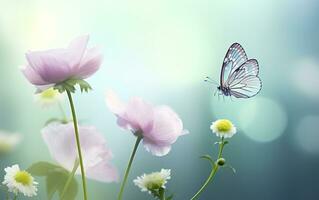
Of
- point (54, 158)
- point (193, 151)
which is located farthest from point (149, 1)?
point (54, 158)

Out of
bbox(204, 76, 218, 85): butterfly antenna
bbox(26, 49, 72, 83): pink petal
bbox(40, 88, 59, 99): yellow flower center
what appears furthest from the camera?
bbox(204, 76, 218, 85): butterfly antenna

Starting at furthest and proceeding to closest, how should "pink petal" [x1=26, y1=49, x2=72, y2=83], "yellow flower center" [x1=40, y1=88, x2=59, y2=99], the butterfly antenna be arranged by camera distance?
the butterfly antenna
"yellow flower center" [x1=40, y1=88, x2=59, y2=99]
"pink petal" [x1=26, y1=49, x2=72, y2=83]

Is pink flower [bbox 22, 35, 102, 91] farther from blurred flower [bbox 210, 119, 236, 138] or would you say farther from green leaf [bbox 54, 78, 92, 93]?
blurred flower [bbox 210, 119, 236, 138]

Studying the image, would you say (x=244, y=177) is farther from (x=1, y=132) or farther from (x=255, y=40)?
(x=1, y=132)

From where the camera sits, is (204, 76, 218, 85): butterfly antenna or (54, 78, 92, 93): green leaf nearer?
(54, 78, 92, 93): green leaf

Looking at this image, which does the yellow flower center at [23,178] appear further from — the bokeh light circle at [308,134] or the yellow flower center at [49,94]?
the bokeh light circle at [308,134]

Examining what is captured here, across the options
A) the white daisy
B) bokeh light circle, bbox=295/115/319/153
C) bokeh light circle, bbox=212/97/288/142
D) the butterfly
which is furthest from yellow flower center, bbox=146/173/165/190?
bokeh light circle, bbox=295/115/319/153

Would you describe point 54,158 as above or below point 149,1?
below

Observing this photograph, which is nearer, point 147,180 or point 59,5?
point 147,180

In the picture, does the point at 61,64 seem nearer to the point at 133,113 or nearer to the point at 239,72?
the point at 133,113
